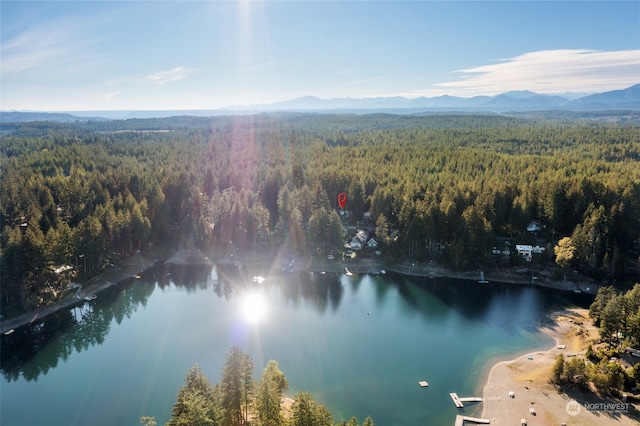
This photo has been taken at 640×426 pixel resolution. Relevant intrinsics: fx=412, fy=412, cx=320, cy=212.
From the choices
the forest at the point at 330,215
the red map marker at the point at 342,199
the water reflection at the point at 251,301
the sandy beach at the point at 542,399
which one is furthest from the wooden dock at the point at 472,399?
the red map marker at the point at 342,199

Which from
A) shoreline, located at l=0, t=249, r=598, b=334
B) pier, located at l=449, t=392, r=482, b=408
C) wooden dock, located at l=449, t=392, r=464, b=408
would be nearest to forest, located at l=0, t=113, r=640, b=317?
shoreline, located at l=0, t=249, r=598, b=334

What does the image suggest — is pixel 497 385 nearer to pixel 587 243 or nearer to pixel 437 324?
pixel 437 324

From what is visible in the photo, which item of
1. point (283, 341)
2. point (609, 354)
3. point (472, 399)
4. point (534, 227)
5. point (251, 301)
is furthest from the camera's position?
point (534, 227)

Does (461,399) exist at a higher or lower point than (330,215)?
lower

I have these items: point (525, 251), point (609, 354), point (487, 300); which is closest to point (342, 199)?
point (525, 251)

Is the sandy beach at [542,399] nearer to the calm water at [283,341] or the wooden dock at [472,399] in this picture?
the wooden dock at [472,399]

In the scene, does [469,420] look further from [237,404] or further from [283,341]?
[283,341]

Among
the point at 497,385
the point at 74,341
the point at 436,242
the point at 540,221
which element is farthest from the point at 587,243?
the point at 74,341
